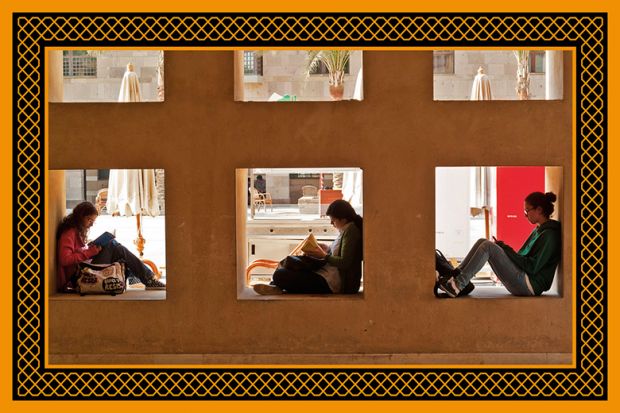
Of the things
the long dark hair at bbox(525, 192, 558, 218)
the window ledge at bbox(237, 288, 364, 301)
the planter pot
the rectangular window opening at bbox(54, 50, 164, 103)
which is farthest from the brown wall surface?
the rectangular window opening at bbox(54, 50, 164, 103)

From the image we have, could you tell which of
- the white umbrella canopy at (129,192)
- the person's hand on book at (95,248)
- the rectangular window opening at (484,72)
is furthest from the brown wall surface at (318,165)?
the rectangular window opening at (484,72)

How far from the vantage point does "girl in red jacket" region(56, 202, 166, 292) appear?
8547 millimetres

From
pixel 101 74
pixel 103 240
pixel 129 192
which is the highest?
pixel 101 74

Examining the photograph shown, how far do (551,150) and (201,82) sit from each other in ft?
12.3

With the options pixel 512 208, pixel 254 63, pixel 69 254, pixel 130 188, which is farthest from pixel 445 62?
pixel 69 254

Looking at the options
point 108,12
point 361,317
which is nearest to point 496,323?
point 361,317

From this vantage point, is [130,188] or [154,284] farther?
[130,188]

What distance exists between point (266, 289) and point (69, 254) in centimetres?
223

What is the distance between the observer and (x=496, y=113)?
8.03m

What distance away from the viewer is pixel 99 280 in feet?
27.8

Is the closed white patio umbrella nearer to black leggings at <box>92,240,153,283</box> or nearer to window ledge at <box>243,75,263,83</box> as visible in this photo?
black leggings at <box>92,240,153,283</box>

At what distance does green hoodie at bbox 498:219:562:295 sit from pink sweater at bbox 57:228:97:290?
15.3ft

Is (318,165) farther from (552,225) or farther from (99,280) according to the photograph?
(99,280)

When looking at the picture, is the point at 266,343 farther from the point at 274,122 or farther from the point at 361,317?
the point at 274,122
